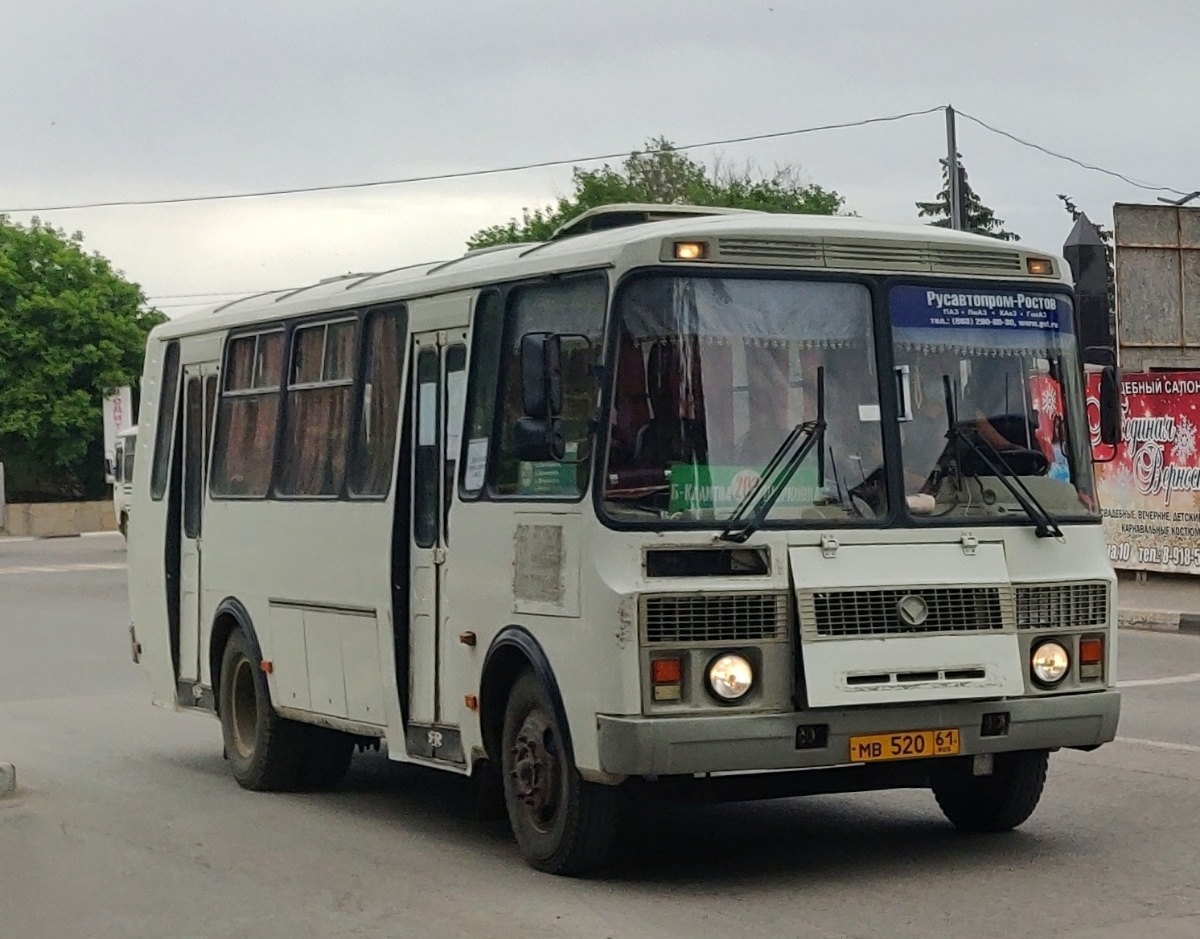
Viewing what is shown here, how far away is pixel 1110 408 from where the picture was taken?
986 cm

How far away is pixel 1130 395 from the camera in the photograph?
25906 millimetres

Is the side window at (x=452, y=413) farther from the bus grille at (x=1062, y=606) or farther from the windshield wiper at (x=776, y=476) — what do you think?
the bus grille at (x=1062, y=606)

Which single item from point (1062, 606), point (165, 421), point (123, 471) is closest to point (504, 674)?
point (1062, 606)

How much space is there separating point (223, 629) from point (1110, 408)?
18.2 ft

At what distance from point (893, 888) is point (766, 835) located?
167 centimetres

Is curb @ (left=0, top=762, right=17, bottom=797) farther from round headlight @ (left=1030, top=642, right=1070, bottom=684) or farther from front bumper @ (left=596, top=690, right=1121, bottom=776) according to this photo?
round headlight @ (left=1030, top=642, right=1070, bottom=684)

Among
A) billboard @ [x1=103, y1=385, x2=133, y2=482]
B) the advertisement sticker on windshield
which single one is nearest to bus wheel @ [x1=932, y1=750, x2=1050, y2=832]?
the advertisement sticker on windshield

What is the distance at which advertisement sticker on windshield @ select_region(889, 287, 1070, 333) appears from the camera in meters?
9.04

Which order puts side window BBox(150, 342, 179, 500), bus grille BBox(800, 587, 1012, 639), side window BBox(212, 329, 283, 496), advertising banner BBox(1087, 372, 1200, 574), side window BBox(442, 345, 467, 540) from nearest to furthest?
1. bus grille BBox(800, 587, 1012, 639)
2. side window BBox(442, 345, 467, 540)
3. side window BBox(212, 329, 283, 496)
4. side window BBox(150, 342, 179, 500)
5. advertising banner BBox(1087, 372, 1200, 574)

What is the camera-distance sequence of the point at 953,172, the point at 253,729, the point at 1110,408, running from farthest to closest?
the point at 953,172, the point at 253,729, the point at 1110,408

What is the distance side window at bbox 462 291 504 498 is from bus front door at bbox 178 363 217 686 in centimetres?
380

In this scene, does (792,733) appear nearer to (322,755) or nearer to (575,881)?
(575,881)

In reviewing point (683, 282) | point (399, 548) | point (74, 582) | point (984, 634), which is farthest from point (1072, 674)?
point (74, 582)

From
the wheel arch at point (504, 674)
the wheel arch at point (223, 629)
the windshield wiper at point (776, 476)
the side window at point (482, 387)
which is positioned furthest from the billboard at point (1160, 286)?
the windshield wiper at point (776, 476)
